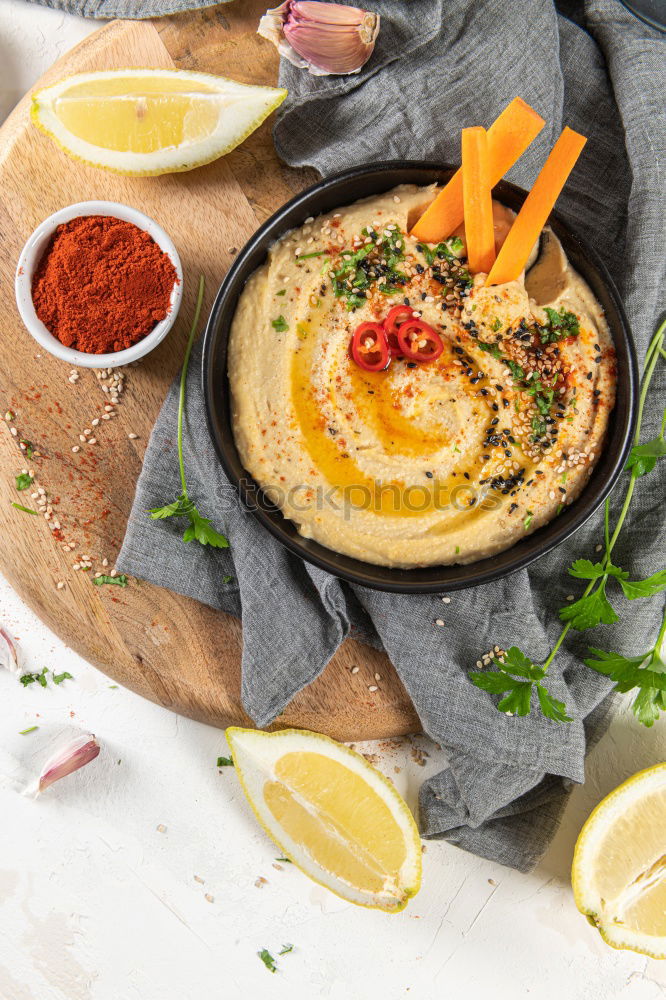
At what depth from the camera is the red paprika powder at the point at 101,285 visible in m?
2.83

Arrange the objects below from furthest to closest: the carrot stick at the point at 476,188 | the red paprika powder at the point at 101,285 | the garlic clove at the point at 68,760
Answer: the garlic clove at the point at 68,760
the red paprika powder at the point at 101,285
the carrot stick at the point at 476,188

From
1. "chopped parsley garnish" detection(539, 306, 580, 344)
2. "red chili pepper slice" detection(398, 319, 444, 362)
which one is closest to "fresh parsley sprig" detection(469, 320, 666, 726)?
"chopped parsley garnish" detection(539, 306, 580, 344)

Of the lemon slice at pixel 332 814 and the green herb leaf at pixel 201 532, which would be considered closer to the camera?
the green herb leaf at pixel 201 532

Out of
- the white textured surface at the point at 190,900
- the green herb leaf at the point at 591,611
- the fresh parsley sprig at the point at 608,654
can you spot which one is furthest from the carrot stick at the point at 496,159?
the white textured surface at the point at 190,900

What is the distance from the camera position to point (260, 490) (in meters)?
2.87

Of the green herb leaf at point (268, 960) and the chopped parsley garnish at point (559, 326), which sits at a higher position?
the chopped parsley garnish at point (559, 326)

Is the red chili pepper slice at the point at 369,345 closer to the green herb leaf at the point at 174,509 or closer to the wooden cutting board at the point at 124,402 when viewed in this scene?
the wooden cutting board at the point at 124,402

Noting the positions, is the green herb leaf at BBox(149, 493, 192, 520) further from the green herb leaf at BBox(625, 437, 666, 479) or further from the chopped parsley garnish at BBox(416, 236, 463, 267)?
the green herb leaf at BBox(625, 437, 666, 479)

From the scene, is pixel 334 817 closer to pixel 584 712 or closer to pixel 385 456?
pixel 584 712

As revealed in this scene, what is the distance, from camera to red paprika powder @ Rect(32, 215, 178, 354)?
9.28 feet

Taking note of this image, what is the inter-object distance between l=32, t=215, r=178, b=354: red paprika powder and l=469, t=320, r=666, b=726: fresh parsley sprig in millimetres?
1849

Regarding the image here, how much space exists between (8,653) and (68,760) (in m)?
0.54

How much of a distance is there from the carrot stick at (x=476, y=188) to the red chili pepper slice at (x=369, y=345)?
0.45 m

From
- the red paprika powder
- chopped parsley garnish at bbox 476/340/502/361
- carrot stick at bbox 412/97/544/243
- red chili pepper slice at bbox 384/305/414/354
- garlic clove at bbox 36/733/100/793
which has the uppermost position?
the red paprika powder
